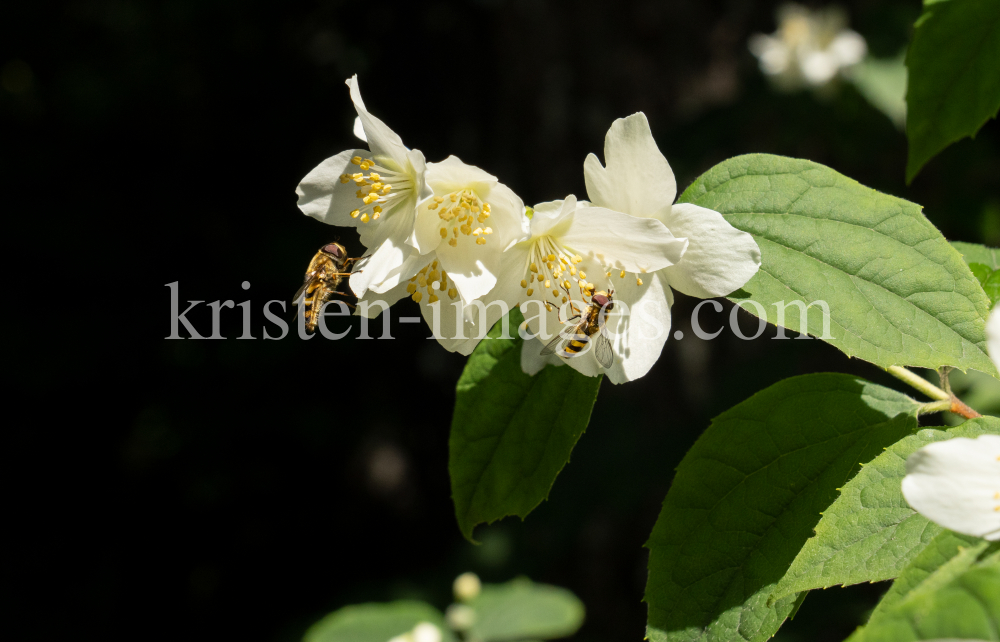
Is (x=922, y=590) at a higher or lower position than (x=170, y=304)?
lower

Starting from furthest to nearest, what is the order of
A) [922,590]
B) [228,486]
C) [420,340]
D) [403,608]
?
1. [420,340]
2. [228,486]
3. [403,608]
4. [922,590]

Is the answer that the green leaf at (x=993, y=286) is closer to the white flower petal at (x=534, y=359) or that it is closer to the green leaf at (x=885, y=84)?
the white flower petal at (x=534, y=359)

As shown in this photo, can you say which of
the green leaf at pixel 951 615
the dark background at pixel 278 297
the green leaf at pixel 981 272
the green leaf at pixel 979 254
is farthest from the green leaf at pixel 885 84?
the green leaf at pixel 951 615

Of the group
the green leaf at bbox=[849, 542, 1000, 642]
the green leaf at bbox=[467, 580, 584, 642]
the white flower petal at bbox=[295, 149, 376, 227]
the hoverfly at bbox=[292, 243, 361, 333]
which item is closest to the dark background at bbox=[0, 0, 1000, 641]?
the green leaf at bbox=[467, 580, 584, 642]

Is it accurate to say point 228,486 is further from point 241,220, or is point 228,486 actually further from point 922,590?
point 922,590

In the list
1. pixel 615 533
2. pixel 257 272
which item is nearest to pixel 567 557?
pixel 615 533

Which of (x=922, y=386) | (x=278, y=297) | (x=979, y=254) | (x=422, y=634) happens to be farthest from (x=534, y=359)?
(x=278, y=297)
